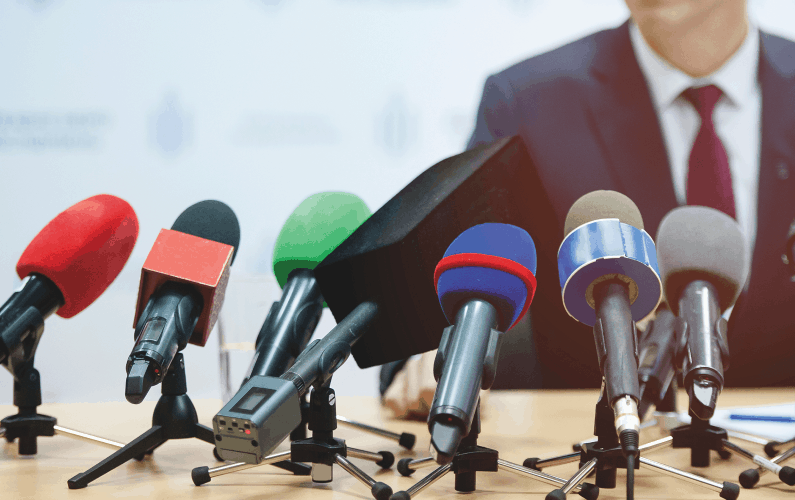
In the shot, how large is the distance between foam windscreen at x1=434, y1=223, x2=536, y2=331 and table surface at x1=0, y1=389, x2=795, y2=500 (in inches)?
9.0

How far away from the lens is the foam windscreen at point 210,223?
0.84 m

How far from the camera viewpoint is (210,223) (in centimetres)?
86

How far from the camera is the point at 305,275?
0.87 metres

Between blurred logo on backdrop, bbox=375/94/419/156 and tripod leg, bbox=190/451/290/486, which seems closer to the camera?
tripod leg, bbox=190/451/290/486

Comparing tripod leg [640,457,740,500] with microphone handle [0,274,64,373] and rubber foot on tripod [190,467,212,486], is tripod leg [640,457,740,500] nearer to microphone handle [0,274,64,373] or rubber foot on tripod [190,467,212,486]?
rubber foot on tripod [190,467,212,486]

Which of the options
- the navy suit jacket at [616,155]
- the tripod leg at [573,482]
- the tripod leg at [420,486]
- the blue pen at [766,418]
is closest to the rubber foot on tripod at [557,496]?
the tripod leg at [573,482]

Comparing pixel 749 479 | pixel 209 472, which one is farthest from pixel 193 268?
pixel 749 479

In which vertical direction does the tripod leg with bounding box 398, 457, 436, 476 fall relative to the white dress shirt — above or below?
below

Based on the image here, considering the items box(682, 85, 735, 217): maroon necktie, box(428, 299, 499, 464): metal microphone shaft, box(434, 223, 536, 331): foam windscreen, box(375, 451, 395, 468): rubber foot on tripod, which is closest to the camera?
box(428, 299, 499, 464): metal microphone shaft

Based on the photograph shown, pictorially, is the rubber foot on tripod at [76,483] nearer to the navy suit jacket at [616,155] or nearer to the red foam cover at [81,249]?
the red foam cover at [81,249]

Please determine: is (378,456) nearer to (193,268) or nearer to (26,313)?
(193,268)

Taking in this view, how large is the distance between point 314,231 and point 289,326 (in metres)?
0.15

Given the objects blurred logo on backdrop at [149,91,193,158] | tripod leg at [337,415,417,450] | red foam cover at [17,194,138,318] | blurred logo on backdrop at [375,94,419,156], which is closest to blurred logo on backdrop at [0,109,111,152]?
blurred logo on backdrop at [149,91,193,158]

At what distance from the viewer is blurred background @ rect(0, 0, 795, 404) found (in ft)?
5.41
